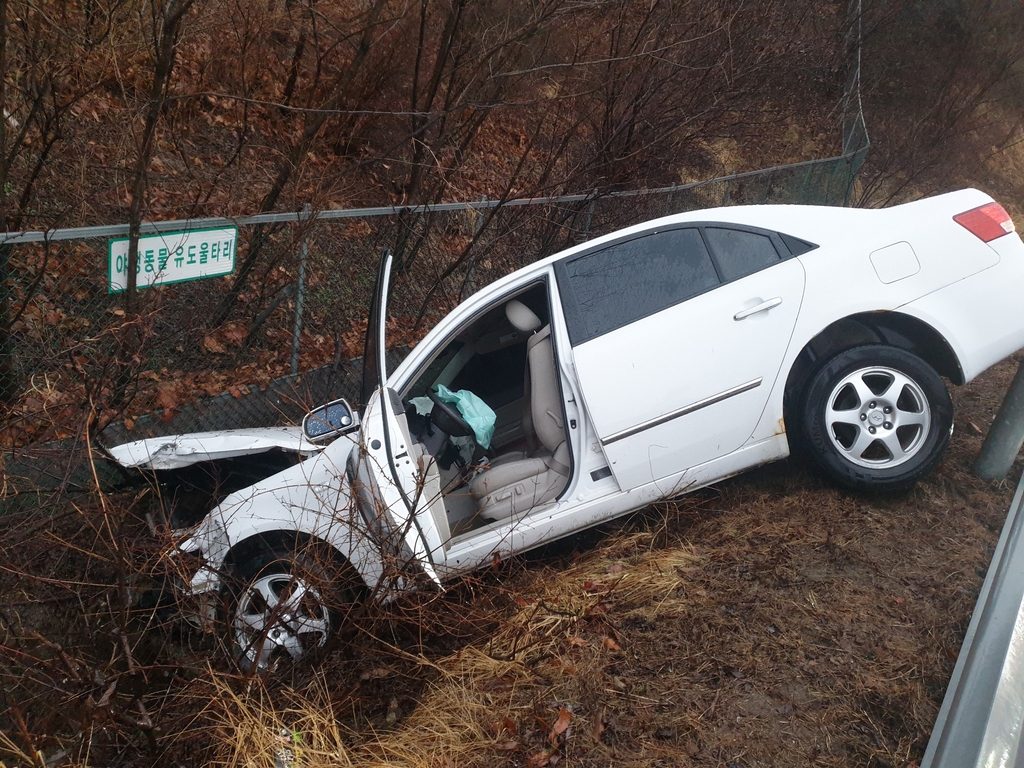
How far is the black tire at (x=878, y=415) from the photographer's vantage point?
3986 millimetres

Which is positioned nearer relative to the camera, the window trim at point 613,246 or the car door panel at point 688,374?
the car door panel at point 688,374

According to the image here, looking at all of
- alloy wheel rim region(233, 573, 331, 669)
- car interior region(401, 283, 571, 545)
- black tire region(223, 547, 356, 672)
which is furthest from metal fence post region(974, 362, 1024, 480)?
alloy wheel rim region(233, 573, 331, 669)

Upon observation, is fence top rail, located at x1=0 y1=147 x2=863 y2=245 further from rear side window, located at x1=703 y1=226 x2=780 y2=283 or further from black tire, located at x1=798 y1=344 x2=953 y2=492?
black tire, located at x1=798 y1=344 x2=953 y2=492

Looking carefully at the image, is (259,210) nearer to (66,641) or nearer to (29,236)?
(29,236)

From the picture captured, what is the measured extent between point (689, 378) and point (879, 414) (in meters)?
1.07

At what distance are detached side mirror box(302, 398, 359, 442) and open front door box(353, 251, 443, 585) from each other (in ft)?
1.18

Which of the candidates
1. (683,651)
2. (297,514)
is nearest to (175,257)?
(297,514)

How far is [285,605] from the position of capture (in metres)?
3.26

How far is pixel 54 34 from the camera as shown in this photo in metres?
4.58

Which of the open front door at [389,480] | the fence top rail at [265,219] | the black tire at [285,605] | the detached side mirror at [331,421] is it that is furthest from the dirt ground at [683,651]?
the fence top rail at [265,219]

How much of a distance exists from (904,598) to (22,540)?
407cm

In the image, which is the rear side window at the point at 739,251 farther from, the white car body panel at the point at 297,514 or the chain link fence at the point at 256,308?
the chain link fence at the point at 256,308

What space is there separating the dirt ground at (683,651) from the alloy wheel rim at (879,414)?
1.09 feet

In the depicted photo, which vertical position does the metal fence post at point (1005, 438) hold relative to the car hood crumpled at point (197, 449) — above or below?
below
